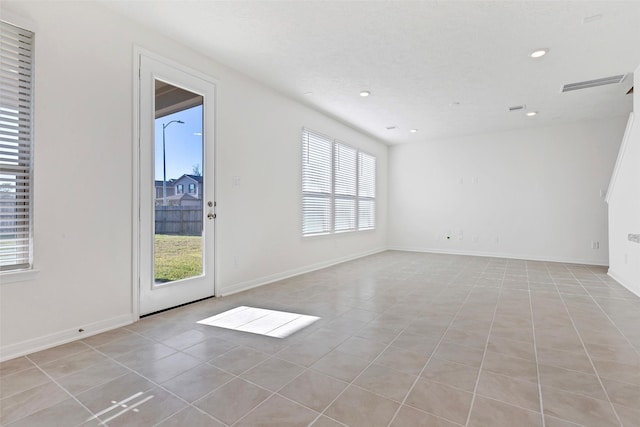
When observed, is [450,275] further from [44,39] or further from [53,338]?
[44,39]

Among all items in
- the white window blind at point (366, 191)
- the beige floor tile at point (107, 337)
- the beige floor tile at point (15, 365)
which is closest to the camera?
the beige floor tile at point (15, 365)

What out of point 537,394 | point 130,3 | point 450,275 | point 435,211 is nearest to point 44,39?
point 130,3

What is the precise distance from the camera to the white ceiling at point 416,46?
2.76 m

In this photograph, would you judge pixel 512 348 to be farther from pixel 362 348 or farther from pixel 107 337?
pixel 107 337

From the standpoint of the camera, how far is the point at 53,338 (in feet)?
7.92

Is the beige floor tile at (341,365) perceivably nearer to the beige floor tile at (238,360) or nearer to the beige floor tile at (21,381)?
the beige floor tile at (238,360)

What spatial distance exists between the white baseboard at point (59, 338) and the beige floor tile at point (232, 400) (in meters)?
1.56

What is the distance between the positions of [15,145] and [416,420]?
316 centimetres

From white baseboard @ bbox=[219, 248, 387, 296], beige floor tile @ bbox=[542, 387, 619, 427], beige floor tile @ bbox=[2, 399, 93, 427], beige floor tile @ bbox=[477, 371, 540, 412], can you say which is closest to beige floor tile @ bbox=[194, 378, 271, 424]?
beige floor tile @ bbox=[2, 399, 93, 427]

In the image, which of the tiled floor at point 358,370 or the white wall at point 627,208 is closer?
the tiled floor at point 358,370

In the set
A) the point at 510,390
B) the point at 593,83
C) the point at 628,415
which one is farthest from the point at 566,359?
the point at 593,83

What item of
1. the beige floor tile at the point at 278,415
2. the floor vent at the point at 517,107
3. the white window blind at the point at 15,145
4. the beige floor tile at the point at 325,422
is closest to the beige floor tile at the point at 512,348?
the beige floor tile at the point at 325,422

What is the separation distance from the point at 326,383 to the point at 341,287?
2.40 m

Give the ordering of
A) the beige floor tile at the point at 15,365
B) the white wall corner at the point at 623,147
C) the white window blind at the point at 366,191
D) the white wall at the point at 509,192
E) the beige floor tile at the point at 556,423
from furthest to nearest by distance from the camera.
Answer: the white window blind at the point at 366,191 < the white wall at the point at 509,192 < the white wall corner at the point at 623,147 < the beige floor tile at the point at 15,365 < the beige floor tile at the point at 556,423
